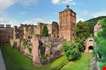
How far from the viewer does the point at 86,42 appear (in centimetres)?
738

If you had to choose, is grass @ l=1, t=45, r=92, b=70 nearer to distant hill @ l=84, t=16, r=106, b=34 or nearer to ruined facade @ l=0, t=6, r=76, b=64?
ruined facade @ l=0, t=6, r=76, b=64

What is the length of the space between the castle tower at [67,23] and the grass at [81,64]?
36 cm

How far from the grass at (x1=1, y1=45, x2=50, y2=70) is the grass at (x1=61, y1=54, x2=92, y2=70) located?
13.4 inches

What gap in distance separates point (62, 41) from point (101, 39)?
1.96ft

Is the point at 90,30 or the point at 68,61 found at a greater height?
the point at 90,30

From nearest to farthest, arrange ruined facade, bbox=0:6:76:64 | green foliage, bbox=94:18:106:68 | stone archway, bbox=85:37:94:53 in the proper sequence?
green foliage, bbox=94:18:106:68, stone archway, bbox=85:37:94:53, ruined facade, bbox=0:6:76:64

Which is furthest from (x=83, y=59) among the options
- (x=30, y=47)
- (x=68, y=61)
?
(x=30, y=47)

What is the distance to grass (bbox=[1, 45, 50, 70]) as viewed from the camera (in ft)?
24.2

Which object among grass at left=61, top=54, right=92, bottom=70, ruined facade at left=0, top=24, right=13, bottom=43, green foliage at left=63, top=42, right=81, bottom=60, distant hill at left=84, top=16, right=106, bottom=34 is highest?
distant hill at left=84, top=16, right=106, bottom=34

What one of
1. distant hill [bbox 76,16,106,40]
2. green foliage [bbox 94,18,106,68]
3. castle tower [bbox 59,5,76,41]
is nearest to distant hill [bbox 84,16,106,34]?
distant hill [bbox 76,16,106,40]

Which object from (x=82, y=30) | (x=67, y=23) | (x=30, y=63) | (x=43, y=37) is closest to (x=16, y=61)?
(x=30, y=63)

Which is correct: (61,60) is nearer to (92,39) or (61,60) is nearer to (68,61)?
(68,61)

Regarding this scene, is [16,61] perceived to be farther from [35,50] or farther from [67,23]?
[67,23]

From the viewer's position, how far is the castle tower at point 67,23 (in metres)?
7.36
